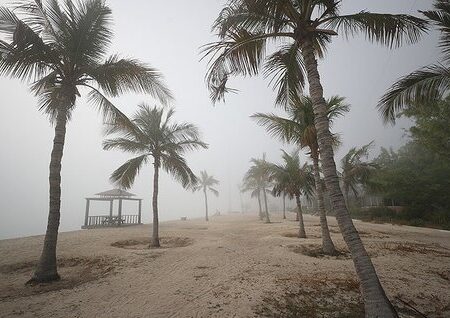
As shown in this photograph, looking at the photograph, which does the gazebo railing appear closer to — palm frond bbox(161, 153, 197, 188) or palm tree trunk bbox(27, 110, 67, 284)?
palm frond bbox(161, 153, 197, 188)

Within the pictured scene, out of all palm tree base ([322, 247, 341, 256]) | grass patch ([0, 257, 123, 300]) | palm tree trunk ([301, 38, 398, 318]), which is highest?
palm tree trunk ([301, 38, 398, 318])

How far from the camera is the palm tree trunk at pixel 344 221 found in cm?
399

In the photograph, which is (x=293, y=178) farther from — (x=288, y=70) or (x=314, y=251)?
(x=288, y=70)

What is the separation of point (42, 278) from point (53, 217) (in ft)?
5.40

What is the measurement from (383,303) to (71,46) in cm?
999

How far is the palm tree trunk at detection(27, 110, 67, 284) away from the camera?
6.86m

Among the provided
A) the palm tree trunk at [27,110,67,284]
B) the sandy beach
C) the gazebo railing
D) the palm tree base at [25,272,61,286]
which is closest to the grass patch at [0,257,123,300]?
the sandy beach

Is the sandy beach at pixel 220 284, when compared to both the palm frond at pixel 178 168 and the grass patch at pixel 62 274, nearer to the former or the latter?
the grass patch at pixel 62 274

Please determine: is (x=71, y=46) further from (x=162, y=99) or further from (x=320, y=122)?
(x=320, y=122)

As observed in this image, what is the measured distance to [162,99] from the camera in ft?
30.1

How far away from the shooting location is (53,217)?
281 inches

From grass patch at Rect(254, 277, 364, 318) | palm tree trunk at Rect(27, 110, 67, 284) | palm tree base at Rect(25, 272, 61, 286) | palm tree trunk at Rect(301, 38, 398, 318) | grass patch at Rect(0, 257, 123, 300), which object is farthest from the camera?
palm tree trunk at Rect(27, 110, 67, 284)

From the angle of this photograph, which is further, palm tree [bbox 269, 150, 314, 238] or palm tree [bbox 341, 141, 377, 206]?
palm tree [bbox 341, 141, 377, 206]

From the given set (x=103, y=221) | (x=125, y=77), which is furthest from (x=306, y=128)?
(x=103, y=221)
